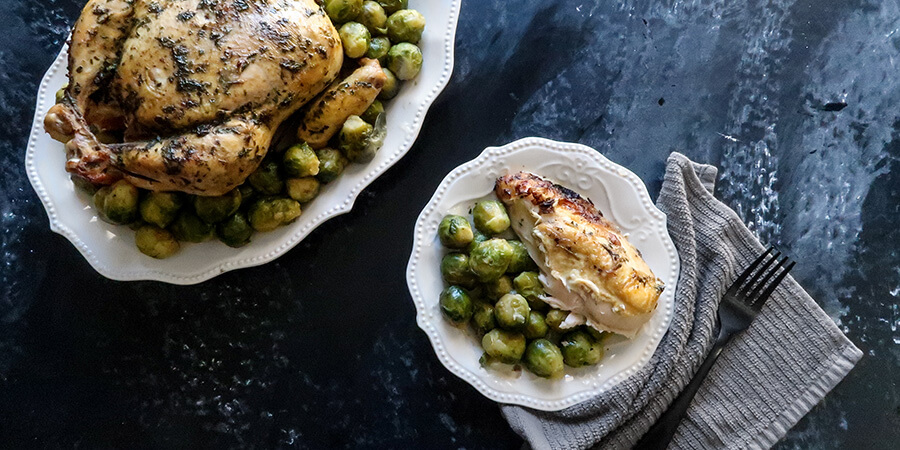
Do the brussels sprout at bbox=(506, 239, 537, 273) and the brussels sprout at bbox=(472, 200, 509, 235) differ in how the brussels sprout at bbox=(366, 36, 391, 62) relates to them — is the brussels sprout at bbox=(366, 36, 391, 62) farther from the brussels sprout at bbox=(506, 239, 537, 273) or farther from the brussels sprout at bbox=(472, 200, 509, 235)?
the brussels sprout at bbox=(506, 239, 537, 273)

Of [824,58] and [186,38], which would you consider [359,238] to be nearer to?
[186,38]

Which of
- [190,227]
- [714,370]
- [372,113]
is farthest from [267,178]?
[714,370]

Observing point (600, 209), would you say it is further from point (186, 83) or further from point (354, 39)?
point (186, 83)

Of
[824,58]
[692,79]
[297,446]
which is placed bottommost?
[297,446]

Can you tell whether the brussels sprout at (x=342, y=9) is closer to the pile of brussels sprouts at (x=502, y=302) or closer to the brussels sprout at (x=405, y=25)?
the brussels sprout at (x=405, y=25)

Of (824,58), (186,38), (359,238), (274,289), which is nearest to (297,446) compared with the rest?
(274,289)

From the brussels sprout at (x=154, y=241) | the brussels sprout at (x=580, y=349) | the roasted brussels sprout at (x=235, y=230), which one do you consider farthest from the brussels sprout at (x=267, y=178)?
the brussels sprout at (x=580, y=349)
